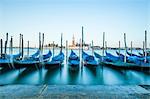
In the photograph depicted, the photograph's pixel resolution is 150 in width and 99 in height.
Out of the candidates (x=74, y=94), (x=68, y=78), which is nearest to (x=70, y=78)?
(x=68, y=78)

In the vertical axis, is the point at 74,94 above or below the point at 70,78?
above

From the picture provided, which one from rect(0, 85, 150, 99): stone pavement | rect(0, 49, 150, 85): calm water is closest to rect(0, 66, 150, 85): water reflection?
rect(0, 49, 150, 85): calm water

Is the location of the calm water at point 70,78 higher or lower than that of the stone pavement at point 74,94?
lower

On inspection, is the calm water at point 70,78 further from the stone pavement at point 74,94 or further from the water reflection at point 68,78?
the stone pavement at point 74,94

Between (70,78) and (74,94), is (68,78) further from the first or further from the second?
(74,94)

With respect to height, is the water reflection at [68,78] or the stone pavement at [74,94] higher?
the stone pavement at [74,94]

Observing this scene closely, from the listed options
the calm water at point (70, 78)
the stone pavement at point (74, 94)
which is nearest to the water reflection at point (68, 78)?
the calm water at point (70, 78)

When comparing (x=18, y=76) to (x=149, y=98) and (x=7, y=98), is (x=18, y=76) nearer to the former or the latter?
(x=7, y=98)

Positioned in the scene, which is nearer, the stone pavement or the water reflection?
the stone pavement

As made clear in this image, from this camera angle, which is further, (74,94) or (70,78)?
(70,78)

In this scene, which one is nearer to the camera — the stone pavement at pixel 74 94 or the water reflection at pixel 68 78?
the stone pavement at pixel 74 94

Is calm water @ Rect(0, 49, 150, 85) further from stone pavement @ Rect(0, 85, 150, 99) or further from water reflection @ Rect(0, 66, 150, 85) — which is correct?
stone pavement @ Rect(0, 85, 150, 99)

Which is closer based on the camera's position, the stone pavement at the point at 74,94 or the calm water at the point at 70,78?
the stone pavement at the point at 74,94

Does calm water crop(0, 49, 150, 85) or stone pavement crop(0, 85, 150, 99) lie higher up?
stone pavement crop(0, 85, 150, 99)
